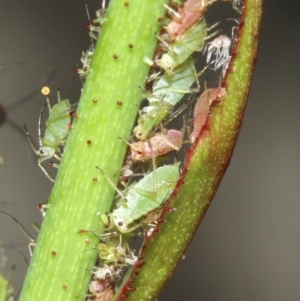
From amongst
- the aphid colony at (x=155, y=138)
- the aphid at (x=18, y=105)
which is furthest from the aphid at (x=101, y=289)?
the aphid at (x=18, y=105)

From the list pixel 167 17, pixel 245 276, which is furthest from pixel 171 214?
pixel 245 276

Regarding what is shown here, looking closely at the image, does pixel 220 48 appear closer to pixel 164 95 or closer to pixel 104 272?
pixel 164 95

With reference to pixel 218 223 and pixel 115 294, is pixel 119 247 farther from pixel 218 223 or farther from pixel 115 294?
pixel 218 223

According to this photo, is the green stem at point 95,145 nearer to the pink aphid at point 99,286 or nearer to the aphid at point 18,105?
the pink aphid at point 99,286

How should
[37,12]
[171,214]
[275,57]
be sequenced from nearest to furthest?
[171,214], [37,12], [275,57]

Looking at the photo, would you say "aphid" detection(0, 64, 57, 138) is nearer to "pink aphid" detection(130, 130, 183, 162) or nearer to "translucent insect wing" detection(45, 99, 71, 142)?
"translucent insect wing" detection(45, 99, 71, 142)

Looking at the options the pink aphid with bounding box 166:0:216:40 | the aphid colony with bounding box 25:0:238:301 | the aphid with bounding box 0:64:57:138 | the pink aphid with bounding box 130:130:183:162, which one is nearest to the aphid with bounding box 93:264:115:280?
the aphid colony with bounding box 25:0:238:301
